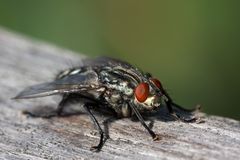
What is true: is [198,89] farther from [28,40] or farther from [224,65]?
[28,40]

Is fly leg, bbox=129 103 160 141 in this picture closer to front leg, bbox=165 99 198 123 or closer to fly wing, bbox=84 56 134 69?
front leg, bbox=165 99 198 123

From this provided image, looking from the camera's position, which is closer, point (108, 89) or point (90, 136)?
point (90, 136)

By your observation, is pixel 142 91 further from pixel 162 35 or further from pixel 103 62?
pixel 162 35

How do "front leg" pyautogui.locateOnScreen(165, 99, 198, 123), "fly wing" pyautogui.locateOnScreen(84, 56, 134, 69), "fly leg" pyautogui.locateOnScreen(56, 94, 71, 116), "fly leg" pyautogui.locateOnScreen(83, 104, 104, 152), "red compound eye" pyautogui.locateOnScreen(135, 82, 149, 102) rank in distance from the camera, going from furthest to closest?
"fly wing" pyautogui.locateOnScreen(84, 56, 134, 69) < "fly leg" pyautogui.locateOnScreen(56, 94, 71, 116) < "red compound eye" pyautogui.locateOnScreen(135, 82, 149, 102) < "front leg" pyautogui.locateOnScreen(165, 99, 198, 123) < "fly leg" pyautogui.locateOnScreen(83, 104, 104, 152)

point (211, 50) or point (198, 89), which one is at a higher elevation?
point (211, 50)

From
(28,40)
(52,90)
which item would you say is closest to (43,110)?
(52,90)

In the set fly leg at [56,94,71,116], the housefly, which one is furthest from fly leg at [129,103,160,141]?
fly leg at [56,94,71,116]

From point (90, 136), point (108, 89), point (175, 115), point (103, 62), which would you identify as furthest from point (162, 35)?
point (90, 136)
